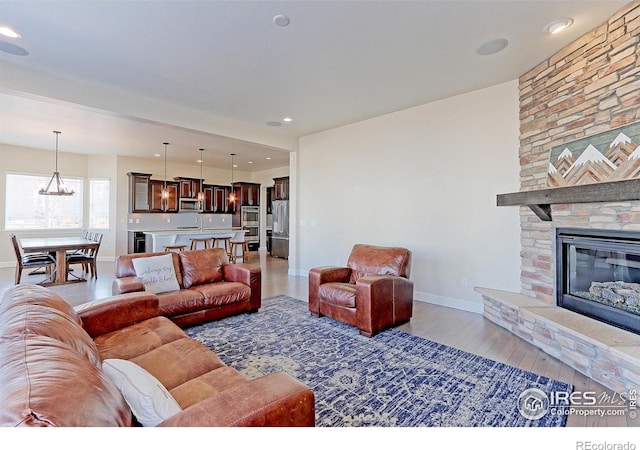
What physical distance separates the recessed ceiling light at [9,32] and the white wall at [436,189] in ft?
13.9

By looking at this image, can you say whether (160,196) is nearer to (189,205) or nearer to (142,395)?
(189,205)

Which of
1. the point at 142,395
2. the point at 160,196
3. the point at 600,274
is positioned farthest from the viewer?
the point at 160,196

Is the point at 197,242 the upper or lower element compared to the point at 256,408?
upper

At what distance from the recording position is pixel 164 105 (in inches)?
173

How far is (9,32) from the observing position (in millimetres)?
2730

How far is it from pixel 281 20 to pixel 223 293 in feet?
9.35

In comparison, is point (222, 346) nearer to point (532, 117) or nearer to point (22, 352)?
point (22, 352)

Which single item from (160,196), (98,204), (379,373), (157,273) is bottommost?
(379,373)

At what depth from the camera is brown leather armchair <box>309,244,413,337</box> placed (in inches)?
124

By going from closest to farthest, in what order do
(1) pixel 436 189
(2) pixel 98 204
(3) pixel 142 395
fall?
(3) pixel 142 395
(1) pixel 436 189
(2) pixel 98 204

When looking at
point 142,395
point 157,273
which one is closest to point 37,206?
point 157,273

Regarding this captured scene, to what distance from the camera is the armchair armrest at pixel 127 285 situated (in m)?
2.96

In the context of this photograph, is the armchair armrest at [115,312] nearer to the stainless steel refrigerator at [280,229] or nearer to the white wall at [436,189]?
the white wall at [436,189]

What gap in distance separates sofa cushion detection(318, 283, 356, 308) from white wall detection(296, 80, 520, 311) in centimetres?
164
